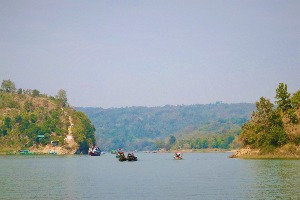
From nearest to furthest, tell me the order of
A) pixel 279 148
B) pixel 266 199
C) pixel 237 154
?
1. pixel 266 199
2. pixel 279 148
3. pixel 237 154

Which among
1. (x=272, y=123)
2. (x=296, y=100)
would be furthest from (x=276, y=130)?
(x=296, y=100)

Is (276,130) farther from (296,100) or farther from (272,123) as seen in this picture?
(296,100)

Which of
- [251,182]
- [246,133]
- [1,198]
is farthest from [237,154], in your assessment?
[1,198]

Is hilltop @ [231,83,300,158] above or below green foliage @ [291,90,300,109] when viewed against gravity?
below

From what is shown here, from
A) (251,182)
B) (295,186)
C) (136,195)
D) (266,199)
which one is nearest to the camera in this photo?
(266,199)

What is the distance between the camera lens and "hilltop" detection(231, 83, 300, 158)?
165125mm

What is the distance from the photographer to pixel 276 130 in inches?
6604

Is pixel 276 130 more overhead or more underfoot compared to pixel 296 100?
more underfoot

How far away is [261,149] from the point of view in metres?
172

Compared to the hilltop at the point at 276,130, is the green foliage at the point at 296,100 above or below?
above

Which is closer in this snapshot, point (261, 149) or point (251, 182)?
point (251, 182)

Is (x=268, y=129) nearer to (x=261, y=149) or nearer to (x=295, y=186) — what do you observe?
(x=261, y=149)

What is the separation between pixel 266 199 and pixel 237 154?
13582cm

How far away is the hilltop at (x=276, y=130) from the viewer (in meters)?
165
